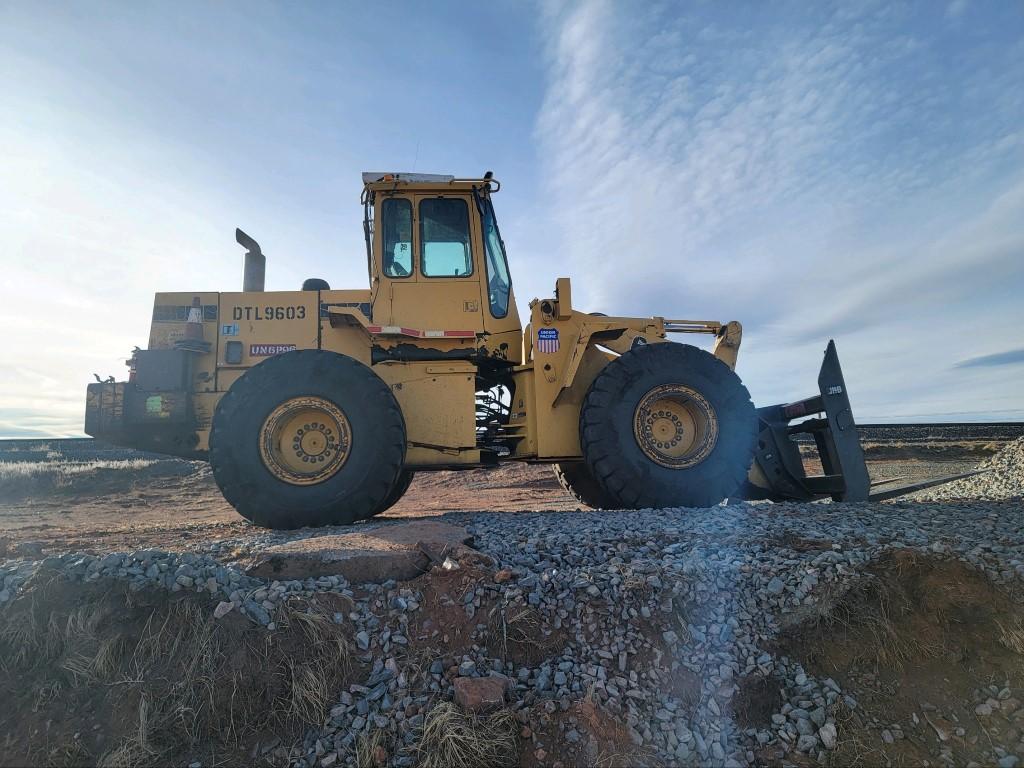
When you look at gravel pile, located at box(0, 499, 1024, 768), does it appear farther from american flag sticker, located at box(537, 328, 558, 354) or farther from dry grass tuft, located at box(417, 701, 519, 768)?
american flag sticker, located at box(537, 328, 558, 354)

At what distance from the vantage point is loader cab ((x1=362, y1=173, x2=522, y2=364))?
6.85 metres

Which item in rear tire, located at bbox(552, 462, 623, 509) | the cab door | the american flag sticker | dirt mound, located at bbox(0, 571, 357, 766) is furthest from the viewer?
rear tire, located at bbox(552, 462, 623, 509)

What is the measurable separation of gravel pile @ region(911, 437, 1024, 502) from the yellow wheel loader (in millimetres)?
2613

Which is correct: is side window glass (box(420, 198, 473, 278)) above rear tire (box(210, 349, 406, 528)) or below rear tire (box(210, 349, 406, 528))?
above

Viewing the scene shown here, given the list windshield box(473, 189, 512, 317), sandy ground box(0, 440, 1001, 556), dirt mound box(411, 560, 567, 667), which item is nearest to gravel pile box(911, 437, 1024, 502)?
sandy ground box(0, 440, 1001, 556)

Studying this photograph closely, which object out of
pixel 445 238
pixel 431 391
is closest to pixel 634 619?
pixel 431 391

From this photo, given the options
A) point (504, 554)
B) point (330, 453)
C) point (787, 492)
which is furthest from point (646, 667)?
point (787, 492)

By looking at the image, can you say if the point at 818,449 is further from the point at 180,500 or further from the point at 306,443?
the point at 180,500

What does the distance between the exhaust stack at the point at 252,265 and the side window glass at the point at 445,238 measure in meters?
2.25

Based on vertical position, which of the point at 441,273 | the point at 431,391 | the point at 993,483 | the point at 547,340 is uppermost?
the point at 441,273

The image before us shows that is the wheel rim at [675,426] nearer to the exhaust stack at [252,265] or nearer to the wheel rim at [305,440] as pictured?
the wheel rim at [305,440]

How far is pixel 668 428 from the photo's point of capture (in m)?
6.59

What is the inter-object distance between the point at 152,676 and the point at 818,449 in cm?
701

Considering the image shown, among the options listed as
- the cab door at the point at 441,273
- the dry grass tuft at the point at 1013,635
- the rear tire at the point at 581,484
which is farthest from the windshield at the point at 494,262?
the dry grass tuft at the point at 1013,635
